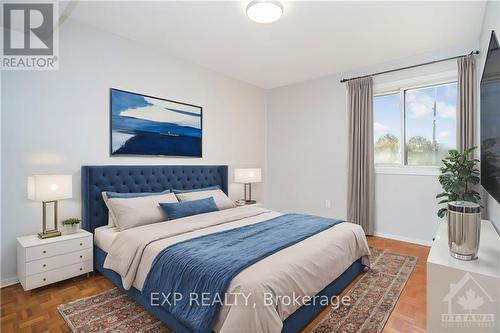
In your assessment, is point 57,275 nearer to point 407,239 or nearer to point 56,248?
point 56,248

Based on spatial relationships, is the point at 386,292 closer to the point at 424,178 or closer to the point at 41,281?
the point at 424,178

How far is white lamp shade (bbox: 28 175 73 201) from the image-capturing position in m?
2.33

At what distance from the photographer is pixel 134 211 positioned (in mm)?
2680

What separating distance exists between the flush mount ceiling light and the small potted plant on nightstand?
2770mm

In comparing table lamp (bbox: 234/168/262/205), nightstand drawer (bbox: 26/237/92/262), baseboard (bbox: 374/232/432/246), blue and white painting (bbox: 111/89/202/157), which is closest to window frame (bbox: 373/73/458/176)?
baseboard (bbox: 374/232/432/246)

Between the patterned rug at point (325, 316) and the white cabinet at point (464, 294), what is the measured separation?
1.55ft

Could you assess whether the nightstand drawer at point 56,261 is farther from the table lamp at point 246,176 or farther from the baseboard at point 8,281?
the table lamp at point 246,176

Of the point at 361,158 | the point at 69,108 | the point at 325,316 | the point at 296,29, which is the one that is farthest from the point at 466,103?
the point at 69,108

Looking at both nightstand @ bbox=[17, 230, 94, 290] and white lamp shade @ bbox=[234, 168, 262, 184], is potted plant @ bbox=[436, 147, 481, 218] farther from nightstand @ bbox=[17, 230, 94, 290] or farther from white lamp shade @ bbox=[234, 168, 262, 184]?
nightstand @ bbox=[17, 230, 94, 290]

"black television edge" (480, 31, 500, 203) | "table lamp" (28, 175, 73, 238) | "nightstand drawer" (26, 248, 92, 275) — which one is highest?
"black television edge" (480, 31, 500, 203)

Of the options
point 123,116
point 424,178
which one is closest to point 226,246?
point 123,116

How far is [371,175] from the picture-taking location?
398cm

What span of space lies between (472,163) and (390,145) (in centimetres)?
129

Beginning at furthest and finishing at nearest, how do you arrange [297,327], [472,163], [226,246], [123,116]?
[123,116] < [472,163] < [226,246] < [297,327]
